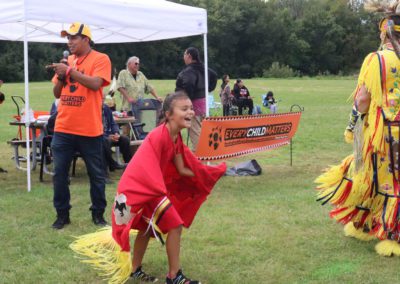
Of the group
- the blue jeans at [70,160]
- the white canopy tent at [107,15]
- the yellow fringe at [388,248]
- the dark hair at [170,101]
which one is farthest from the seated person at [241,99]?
the dark hair at [170,101]

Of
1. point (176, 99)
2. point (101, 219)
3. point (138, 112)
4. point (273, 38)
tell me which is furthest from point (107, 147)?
point (273, 38)

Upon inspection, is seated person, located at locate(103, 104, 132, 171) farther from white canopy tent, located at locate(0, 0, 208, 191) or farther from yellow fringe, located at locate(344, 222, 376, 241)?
yellow fringe, located at locate(344, 222, 376, 241)

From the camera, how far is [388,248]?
439 cm

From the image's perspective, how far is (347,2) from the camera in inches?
3344

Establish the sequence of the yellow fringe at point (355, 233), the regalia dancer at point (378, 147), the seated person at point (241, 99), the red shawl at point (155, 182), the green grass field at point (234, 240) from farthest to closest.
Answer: the seated person at point (241, 99), the yellow fringe at point (355, 233), the regalia dancer at point (378, 147), the green grass field at point (234, 240), the red shawl at point (155, 182)

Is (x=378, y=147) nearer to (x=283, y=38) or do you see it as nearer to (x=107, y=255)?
(x=107, y=255)

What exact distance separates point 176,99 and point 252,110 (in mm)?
15038

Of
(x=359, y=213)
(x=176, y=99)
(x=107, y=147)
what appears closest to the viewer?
(x=176, y=99)

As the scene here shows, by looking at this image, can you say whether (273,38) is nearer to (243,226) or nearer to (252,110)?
(252,110)

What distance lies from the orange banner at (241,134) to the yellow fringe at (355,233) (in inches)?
95.7

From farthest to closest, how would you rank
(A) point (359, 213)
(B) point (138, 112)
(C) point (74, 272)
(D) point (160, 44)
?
(D) point (160, 44) → (B) point (138, 112) → (A) point (359, 213) → (C) point (74, 272)

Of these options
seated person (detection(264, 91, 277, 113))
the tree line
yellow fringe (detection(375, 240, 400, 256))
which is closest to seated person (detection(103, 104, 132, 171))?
yellow fringe (detection(375, 240, 400, 256))

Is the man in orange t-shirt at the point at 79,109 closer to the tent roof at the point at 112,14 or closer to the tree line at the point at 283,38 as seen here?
the tent roof at the point at 112,14

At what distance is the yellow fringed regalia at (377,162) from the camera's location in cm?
427
